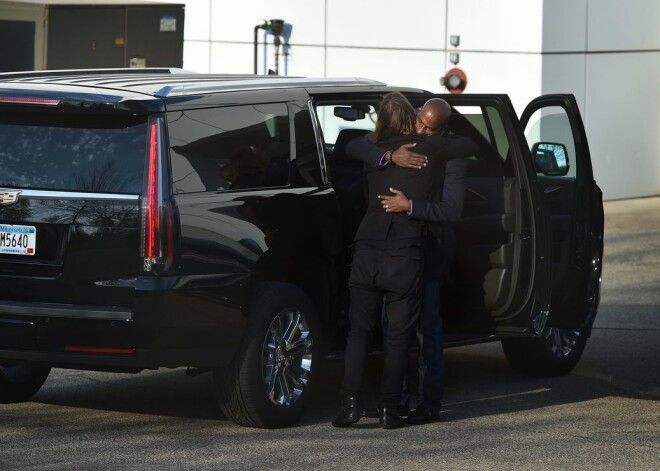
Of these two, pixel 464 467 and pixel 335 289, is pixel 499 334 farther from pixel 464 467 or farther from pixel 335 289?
pixel 464 467

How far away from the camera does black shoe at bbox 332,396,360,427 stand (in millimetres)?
7531

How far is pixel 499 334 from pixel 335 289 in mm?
1167

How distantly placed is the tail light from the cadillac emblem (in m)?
0.66

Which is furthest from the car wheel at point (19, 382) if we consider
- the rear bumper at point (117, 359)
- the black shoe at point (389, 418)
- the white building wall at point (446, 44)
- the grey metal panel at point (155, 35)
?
the grey metal panel at point (155, 35)

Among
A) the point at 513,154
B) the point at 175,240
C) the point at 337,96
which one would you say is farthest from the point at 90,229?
the point at 513,154

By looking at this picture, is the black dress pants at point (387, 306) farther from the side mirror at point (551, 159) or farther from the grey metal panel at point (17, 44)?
the grey metal panel at point (17, 44)

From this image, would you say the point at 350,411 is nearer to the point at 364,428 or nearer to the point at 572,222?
the point at 364,428

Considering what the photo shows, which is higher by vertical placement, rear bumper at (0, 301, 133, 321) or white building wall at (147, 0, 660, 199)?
white building wall at (147, 0, 660, 199)

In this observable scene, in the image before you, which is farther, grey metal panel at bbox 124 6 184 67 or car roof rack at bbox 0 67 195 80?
grey metal panel at bbox 124 6 184 67

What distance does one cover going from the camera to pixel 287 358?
754 cm

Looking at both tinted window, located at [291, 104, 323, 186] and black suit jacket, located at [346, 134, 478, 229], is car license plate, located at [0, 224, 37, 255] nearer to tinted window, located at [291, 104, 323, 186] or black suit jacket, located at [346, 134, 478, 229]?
tinted window, located at [291, 104, 323, 186]

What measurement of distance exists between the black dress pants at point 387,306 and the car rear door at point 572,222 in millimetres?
1808

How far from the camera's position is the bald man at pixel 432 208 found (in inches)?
296

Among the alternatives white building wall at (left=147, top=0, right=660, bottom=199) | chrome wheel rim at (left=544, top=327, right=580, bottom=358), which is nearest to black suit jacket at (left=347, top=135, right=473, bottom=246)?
chrome wheel rim at (left=544, top=327, right=580, bottom=358)
